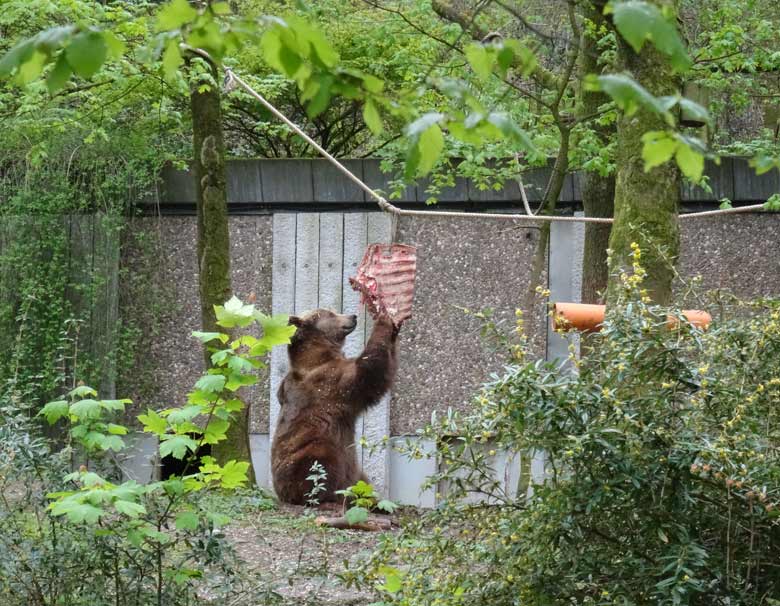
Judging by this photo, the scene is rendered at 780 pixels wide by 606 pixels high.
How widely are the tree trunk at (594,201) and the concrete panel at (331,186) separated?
1.78 metres

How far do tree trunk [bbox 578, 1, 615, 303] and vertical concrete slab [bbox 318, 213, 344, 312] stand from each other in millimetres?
1880

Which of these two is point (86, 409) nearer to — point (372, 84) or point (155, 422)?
point (155, 422)

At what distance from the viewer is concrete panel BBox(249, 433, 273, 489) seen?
863 centimetres

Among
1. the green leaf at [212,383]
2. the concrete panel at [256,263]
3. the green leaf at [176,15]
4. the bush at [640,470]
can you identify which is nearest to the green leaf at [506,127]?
the green leaf at [176,15]

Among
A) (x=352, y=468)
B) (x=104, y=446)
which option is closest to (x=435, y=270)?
(x=352, y=468)

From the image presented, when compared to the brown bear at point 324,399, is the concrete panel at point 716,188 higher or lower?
higher

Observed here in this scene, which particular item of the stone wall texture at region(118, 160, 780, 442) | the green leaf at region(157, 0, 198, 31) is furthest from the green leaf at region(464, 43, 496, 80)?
the stone wall texture at region(118, 160, 780, 442)

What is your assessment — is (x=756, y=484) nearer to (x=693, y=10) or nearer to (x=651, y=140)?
(x=651, y=140)

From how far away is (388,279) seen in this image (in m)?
5.95

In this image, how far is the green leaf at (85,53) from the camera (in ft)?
5.69

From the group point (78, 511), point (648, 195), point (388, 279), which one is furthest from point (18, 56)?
point (388, 279)

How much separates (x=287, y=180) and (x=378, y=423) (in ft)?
5.97

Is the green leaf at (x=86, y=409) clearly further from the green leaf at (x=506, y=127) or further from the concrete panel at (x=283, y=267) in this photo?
the concrete panel at (x=283, y=267)

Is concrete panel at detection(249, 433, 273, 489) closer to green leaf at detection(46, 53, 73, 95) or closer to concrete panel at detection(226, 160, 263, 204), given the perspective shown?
concrete panel at detection(226, 160, 263, 204)
